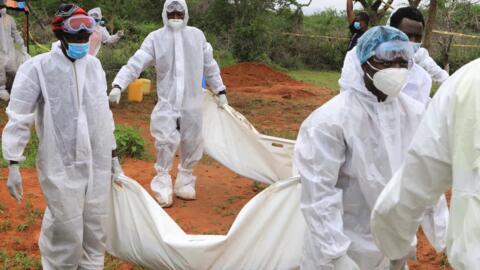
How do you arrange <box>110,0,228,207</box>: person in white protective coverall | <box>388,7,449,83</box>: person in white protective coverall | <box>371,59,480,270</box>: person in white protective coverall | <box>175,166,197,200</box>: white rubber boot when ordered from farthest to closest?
<box>175,166,197,200</box>: white rubber boot < <box>110,0,228,207</box>: person in white protective coverall < <box>388,7,449,83</box>: person in white protective coverall < <box>371,59,480,270</box>: person in white protective coverall

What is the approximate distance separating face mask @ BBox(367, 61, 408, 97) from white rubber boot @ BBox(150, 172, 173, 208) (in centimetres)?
331

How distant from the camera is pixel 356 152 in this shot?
248cm

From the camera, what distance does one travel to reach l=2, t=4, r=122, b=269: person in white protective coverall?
335 cm

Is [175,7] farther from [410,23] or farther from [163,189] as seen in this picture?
Answer: [410,23]

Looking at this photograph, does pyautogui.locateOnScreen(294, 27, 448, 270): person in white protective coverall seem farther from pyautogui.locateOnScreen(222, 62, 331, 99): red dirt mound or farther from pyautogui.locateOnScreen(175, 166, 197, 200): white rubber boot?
pyautogui.locateOnScreen(222, 62, 331, 99): red dirt mound

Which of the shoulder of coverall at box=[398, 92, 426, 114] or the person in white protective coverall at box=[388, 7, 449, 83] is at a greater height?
the person in white protective coverall at box=[388, 7, 449, 83]

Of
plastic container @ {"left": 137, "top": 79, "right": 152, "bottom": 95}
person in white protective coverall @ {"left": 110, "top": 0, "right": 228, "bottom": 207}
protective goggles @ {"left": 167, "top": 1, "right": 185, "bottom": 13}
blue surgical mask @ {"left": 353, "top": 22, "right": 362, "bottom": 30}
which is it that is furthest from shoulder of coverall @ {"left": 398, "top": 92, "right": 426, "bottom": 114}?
plastic container @ {"left": 137, "top": 79, "right": 152, "bottom": 95}

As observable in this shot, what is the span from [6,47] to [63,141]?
7.39 meters

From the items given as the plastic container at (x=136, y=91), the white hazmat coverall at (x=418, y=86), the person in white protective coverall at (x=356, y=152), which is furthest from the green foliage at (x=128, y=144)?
the person in white protective coverall at (x=356, y=152)

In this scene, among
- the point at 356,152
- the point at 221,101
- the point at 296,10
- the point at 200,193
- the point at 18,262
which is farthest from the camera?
the point at 296,10

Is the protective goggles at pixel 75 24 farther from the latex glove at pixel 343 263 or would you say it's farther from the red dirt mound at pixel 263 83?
the red dirt mound at pixel 263 83

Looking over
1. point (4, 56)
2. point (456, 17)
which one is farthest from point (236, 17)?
point (4, 56)

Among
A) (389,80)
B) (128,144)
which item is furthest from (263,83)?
(389,80)

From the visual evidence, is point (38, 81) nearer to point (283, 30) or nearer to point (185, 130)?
point (185, 130)
